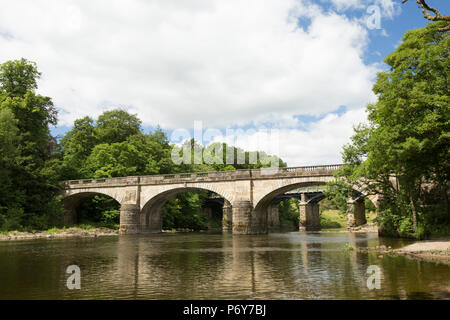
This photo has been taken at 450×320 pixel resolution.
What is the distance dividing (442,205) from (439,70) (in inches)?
327

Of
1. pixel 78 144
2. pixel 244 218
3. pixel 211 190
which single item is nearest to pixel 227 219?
pixel 211 190

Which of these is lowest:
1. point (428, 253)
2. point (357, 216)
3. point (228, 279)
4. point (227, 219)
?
point (228, 279)

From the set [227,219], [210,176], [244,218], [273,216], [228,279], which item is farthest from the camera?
[273,216]

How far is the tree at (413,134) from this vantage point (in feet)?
57.9

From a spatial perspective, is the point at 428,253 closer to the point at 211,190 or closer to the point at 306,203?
the point at 211,190

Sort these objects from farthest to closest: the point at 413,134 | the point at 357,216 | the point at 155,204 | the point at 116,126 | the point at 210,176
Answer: the point at 116,126, the point at 357,216, the point at 155,204, the point at 210,176, the point at 413,134

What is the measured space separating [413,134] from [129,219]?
1240 inches

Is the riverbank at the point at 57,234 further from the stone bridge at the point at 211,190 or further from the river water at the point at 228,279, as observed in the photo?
the river water at the point at 228,279

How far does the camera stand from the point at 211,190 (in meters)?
39.6

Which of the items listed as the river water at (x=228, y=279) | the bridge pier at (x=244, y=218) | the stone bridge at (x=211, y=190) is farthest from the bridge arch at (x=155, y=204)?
the river water at (x=228, y=279)

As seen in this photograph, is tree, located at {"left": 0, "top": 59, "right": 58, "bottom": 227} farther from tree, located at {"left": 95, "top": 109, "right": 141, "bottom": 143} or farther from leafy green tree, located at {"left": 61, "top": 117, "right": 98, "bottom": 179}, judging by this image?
tree, located at {"left": 95, "top": 109, "right": 141, "bottom": 143}

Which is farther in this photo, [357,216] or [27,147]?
[357,216]

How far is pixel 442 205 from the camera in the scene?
21938 millimetres
